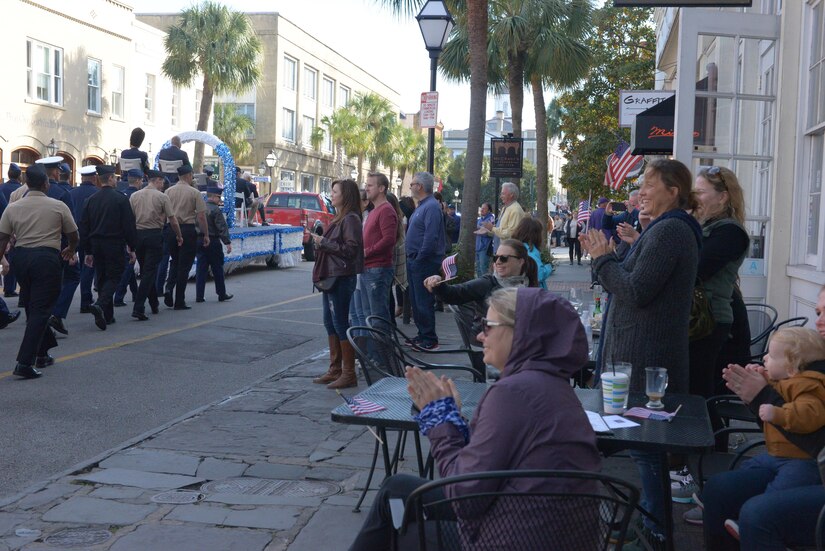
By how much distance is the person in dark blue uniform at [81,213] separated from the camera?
12445 mm

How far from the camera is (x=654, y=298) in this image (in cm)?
439

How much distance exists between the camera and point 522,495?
2.61m

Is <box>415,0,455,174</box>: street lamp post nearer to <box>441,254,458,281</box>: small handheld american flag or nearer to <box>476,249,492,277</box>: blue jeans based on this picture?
<box>441,254,458,281</box>: small handheld american flag

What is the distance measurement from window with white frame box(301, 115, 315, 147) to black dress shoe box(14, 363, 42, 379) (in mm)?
53124

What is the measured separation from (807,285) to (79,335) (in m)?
7.87

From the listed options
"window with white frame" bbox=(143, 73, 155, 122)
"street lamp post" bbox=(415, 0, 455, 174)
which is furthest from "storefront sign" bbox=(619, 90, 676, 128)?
"window with white frame" bbox=(143, 73, 155, 122)

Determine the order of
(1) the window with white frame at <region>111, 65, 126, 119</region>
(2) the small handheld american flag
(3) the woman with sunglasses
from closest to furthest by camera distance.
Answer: (3) the woman with sunglasses
(2) the small handheld american flag
(1) the window with white frame at <region>111, 65, 126, 119</region>

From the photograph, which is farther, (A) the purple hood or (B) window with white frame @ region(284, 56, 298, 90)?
(B) window with white frame @ region(284, 56, 298, 90)

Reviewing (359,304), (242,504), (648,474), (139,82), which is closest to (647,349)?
(648,474)

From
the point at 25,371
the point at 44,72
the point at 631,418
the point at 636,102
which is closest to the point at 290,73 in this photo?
the point at 44,72

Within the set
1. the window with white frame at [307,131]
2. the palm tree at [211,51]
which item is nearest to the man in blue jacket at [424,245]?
the palm tree at [211,51]

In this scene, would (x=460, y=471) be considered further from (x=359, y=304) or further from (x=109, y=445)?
(x=359, y=304)

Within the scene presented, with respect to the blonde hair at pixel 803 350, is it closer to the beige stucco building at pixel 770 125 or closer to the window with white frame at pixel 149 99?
the beige stucco building at pixel 770 125

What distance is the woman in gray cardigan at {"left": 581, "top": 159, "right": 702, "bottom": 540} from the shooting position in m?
4.30
